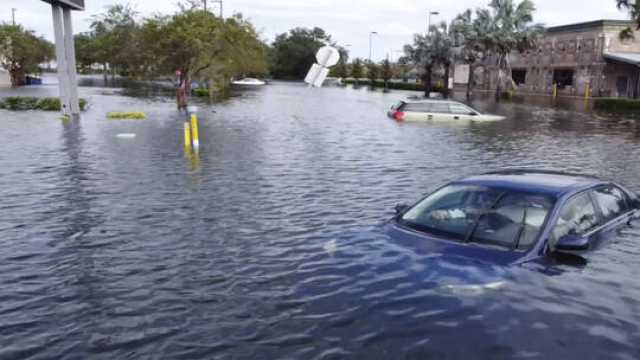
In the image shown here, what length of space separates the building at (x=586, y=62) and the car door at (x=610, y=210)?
5760 cm

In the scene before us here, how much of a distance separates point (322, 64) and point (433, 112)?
72.0ft

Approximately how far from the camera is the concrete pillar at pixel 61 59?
1118 inches

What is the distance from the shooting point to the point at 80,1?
98.5 ft

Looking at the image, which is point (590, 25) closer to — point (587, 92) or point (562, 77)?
point (587, 92)

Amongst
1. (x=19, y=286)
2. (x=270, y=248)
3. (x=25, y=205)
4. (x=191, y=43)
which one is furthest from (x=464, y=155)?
(x=191, y=43)

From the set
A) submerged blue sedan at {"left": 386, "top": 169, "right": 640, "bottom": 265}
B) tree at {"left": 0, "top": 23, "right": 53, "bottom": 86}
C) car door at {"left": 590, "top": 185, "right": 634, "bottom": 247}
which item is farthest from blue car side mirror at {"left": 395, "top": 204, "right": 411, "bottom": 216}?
tree at {"left": 0, "top": 23, "right": 53, "bottom": 86}

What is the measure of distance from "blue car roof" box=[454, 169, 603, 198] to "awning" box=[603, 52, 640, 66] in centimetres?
5851

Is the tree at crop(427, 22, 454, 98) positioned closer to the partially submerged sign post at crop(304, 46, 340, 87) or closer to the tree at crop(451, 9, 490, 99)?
the tree at crop(451, 9, 490, 99)

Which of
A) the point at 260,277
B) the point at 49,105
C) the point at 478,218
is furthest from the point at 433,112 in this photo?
the point at 260,277

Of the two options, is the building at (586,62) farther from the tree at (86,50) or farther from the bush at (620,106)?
the tree at (86,50)

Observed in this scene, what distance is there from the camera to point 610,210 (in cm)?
853

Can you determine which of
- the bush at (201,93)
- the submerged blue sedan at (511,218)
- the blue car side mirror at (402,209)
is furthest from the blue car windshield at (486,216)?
the bush at (201,93)

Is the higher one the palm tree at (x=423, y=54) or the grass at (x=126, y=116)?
the palm tree at (x=423, y=54)

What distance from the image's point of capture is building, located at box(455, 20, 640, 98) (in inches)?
2589
